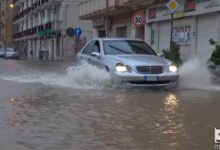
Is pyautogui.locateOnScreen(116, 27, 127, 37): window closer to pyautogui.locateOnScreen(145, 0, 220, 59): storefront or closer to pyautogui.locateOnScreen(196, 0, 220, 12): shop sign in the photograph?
pyautogui.locateOnScreen(145, 0, 220, 59): storefront

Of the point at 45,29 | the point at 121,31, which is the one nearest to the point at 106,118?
the point at 121,31

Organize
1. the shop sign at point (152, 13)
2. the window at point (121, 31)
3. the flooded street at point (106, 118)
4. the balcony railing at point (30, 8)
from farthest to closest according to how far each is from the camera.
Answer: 1. the balcony railing at point (30, 8)
2. the window at point (121, 31)
3. the shop sign at point (152, 13)
4. the flooded street at point (106, 118)

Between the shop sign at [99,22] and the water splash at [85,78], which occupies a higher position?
the shop sign at [99,22]

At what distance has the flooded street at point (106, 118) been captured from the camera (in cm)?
716

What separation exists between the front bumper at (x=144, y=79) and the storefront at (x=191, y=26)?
406 inches

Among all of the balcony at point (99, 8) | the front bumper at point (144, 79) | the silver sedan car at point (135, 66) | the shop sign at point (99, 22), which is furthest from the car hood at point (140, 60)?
the shop sign at point (99, 22)

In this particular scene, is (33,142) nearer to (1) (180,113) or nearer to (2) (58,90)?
(1) (180,113)

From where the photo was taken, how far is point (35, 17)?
75812 millimetres

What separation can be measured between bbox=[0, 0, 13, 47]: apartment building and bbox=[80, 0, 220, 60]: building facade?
6303 cm

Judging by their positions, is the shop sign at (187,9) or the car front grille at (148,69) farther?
the shop sign at (187,9)

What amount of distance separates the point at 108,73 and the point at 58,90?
4.54 feet

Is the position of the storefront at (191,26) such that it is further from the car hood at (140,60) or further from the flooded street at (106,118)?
the flooded street at (106,118)

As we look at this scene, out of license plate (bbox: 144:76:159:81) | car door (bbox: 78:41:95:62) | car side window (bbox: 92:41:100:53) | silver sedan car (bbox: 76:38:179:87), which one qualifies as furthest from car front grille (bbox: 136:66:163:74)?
car door (bbox: 78:41:95:62)

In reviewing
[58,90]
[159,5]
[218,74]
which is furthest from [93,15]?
[58,90]
